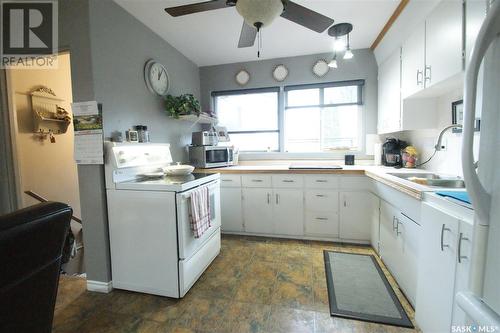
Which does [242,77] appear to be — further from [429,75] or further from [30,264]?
[30,264]

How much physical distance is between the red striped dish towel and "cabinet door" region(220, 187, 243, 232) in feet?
2.90

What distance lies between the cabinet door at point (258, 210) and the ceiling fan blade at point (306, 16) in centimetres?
187

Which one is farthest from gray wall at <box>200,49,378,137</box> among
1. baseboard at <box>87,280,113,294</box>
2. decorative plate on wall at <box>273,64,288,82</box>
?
baseboard at <box>87,280,113,294</box>

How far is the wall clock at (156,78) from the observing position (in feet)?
8.14

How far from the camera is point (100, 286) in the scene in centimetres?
195

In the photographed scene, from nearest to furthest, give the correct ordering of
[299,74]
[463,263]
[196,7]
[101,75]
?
[463,263], [196,7], [101,75], [299,74]

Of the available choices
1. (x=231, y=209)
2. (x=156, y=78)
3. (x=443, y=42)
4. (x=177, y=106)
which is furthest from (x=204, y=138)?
(x=443, y=42)

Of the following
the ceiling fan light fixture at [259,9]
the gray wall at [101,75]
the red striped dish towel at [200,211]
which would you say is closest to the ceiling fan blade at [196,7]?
the ceiling fan light fixture at [259,9]

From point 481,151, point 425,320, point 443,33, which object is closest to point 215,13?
point 443,33

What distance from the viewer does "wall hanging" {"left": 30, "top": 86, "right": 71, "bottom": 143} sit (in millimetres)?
2768

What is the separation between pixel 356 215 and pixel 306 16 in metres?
2.18

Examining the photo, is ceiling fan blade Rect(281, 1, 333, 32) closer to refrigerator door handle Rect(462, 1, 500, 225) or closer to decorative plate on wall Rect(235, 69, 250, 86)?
refrigerator door handle Rect(462, 1, 500, 225)

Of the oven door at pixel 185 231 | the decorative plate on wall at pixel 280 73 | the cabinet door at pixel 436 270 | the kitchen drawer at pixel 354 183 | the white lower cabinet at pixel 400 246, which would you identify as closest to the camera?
the cabinet door at pixel 436 270

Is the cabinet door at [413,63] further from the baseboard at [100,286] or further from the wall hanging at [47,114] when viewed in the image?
the wall hanging at [47,114]
